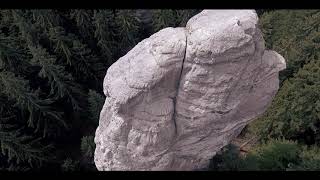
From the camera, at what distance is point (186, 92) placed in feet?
28.1

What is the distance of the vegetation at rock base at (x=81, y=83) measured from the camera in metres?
13.2

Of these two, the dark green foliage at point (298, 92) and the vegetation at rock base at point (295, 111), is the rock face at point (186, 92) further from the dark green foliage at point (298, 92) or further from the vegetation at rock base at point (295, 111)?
the dark green foliage at point (298, 92)

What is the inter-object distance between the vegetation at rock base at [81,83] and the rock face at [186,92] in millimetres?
2754

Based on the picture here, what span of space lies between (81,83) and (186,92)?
26.1 feet

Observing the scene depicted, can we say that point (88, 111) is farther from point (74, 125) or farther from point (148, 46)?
point (148, 46)

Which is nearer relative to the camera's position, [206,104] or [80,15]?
[206,104]

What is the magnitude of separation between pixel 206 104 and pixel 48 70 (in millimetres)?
6726

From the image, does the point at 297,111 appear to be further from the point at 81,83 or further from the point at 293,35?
the point at 81,83

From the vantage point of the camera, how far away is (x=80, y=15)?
15.5m

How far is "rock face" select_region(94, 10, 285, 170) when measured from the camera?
8.12 metres

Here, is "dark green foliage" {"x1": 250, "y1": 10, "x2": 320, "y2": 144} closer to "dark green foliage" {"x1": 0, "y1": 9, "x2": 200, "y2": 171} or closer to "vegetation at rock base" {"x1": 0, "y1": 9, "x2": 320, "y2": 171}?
"vegetation at rock base" {"x1": 0, "y1": 9, "x2": 320, "y2": 171}

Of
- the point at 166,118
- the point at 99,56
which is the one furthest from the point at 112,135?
the point at 99,56

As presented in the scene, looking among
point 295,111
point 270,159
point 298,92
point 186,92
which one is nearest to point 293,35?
point 298,92

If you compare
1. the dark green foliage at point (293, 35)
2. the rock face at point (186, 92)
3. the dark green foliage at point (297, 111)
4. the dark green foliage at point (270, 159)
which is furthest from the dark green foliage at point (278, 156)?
the dark green foliage at point (293, 35)
